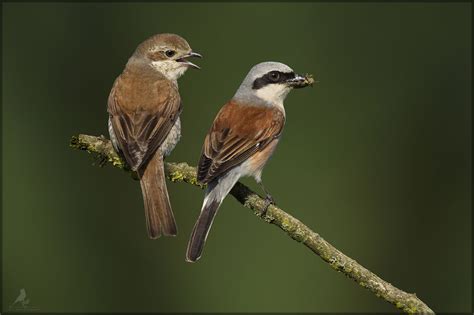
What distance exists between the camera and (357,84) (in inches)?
420

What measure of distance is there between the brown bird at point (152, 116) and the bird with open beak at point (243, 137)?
0.26 metres

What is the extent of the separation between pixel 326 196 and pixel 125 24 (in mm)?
3407

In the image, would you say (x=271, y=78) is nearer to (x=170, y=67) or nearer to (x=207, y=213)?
(x=170, y=67)

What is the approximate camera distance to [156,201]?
5137mm

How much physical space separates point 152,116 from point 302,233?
1618mm

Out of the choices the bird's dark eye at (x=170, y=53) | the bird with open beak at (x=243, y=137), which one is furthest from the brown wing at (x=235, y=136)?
the bird's dark eye at (x=170, y=53)

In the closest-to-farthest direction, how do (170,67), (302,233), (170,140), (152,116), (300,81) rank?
1. (302,233)
2. (152,116)
3. (170,140)
4. (300,81)
5. (170,67)

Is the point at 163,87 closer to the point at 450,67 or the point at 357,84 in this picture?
the point at 357,84

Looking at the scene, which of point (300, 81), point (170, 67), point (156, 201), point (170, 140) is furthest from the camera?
point (170, 67)

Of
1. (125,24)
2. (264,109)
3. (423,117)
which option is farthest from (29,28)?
(264,109)

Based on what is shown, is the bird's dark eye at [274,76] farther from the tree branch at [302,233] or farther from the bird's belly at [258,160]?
the tree branch at [302,233]

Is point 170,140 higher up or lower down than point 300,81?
lower down

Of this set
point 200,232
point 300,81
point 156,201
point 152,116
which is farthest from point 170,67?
point 200,232

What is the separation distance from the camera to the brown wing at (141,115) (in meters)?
5.15
